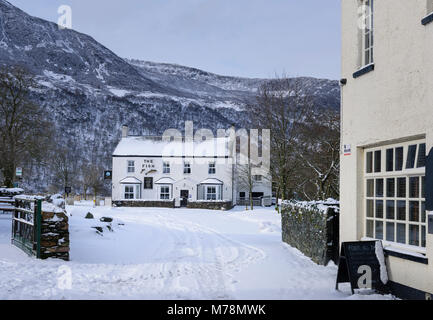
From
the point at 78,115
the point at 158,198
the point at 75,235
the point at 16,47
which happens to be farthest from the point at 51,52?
the point at 75,235

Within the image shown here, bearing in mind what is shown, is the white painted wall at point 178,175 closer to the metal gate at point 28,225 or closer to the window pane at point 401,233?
the metal gate at point 28,225

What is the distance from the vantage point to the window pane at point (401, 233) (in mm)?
6580

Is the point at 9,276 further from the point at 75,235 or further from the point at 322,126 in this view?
the point at 322,126

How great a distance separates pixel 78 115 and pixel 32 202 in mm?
136788

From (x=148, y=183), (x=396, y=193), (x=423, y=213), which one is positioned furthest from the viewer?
(x=148, y=183)

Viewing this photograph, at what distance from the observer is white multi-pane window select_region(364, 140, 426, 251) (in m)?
6.18

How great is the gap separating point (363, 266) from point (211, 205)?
34.1 meters

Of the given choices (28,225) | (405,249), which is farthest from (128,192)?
(405,249)

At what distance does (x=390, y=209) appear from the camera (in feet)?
22.8

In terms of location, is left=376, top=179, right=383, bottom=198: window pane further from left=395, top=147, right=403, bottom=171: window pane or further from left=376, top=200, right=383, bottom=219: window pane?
left=395, top=147, right=403, bottom=171: window pane

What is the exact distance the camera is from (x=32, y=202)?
941cm

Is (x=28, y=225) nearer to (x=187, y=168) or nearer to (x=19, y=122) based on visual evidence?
(x=19, y=122)

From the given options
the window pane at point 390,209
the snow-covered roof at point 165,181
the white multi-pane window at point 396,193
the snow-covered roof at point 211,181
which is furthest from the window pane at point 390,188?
the snow-covered roof at point 165,181

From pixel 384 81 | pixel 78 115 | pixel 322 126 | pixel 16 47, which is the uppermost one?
pixel 16 47
